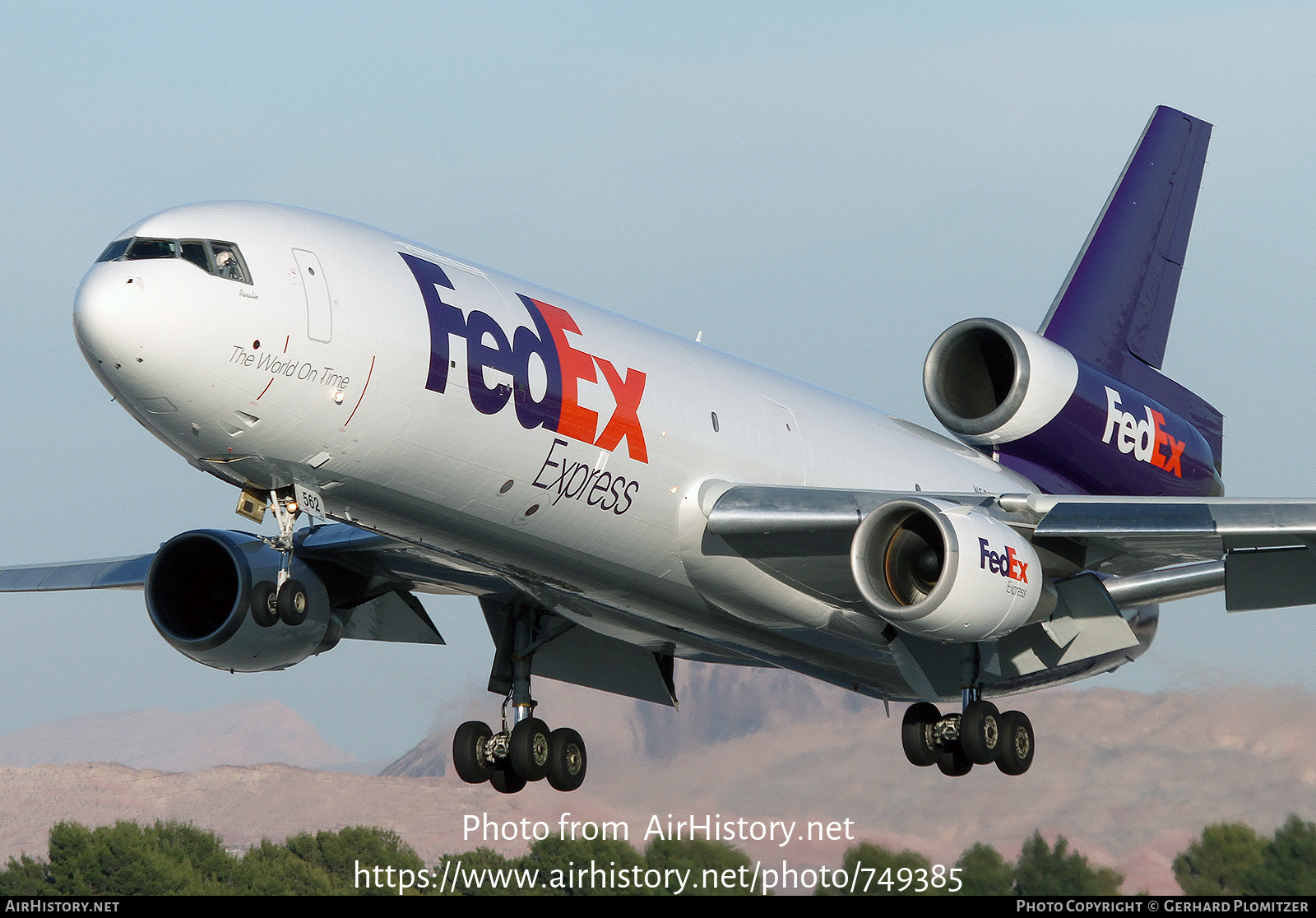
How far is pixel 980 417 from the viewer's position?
22.8 metres

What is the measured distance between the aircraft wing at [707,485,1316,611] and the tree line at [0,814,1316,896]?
7.87 m

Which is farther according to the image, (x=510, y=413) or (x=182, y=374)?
(x=510, y=413)

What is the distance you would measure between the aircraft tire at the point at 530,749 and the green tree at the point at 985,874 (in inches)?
319

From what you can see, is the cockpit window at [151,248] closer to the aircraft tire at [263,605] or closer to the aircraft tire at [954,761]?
the aircraft tire at [263,605]

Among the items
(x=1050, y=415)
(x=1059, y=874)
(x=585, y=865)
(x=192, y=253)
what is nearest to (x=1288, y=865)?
(x=1059, y=874)

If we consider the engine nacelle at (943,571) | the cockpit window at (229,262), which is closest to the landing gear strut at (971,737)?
the engine nacelle at (943,571)

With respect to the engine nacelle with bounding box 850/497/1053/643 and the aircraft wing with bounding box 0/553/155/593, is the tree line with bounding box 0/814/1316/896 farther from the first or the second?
the aircraft wing with bounding box 0/553/155/593

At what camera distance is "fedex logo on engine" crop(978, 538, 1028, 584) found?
18141 millimetres

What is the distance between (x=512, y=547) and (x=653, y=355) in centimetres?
290

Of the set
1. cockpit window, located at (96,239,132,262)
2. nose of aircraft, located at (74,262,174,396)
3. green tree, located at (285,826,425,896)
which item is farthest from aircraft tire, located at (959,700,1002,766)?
green tree, located at (285,826,425,896)

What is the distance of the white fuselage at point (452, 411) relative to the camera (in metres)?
14.8

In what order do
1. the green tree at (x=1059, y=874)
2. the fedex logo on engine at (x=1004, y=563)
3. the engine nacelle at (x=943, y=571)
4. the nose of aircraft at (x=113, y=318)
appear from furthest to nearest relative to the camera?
the green tree at (x=1059, y=874), the fedex logo on engine at (x=1004, y=563), the engine nacelle at (x=943, y=571), the nose of aircraft at (x=113, y=318)
